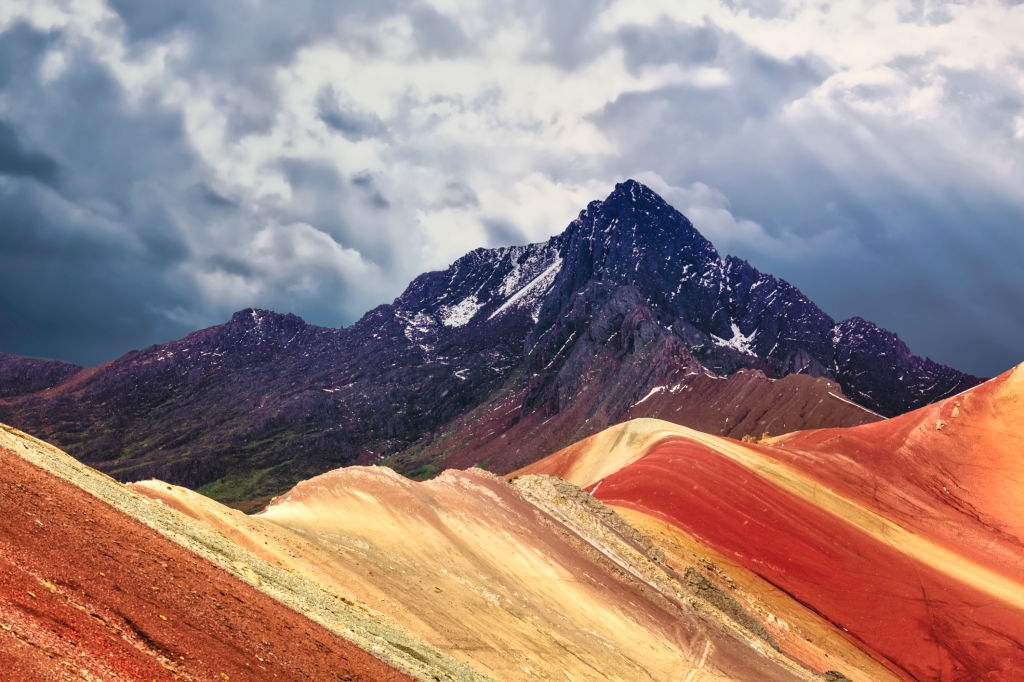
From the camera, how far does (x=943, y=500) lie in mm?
91438

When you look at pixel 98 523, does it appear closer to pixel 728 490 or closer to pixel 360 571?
pixel 360 571

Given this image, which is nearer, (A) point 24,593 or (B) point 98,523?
(A) point 24,593

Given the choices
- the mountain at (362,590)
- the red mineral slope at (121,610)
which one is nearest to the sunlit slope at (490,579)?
the mountain at (362,590)

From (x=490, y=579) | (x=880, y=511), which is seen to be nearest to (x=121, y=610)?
(x=490, y=579)

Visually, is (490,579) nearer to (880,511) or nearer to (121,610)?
(121,610)

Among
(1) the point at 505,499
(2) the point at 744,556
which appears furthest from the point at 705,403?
(1) the point at 505,499

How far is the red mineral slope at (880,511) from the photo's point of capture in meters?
59.7

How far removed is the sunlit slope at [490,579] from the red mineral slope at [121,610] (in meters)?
7.32

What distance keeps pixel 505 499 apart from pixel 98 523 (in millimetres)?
34594

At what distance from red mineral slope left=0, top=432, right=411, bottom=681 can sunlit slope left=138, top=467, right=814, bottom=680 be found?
7.32 metres

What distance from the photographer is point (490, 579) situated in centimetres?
4038

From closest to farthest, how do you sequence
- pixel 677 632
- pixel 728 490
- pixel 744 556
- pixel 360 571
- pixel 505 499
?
pixel 360 571 < pixel 677 632 < pixel 505 499 < pixel 744 556 < pixel 728 490

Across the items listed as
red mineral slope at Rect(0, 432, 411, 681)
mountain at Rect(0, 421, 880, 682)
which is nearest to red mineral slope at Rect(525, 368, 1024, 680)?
mountain at Rect(0, 421, 880, 682)

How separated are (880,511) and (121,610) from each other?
273ft
